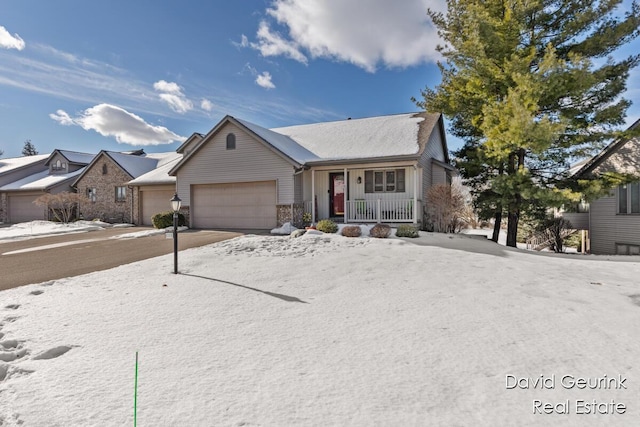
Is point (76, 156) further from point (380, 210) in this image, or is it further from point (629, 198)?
point (629, 198)

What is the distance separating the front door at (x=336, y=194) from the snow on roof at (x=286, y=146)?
4.31 ft

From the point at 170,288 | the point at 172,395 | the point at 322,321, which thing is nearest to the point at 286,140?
the point at 170,288

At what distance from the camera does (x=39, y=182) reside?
25.5 m

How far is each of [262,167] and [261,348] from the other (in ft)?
39.2

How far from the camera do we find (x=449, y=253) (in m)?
8.48

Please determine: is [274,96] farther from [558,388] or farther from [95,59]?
[558,388]

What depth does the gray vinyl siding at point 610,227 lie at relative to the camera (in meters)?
12.3

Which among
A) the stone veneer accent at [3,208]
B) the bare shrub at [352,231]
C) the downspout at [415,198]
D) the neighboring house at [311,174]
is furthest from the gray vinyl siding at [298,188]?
the stone veneer accent at [3,208]

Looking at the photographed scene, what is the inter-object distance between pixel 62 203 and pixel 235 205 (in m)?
14.5

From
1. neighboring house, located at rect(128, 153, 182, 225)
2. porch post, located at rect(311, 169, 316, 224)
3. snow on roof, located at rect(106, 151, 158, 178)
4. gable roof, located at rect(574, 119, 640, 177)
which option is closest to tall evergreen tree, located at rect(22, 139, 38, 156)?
snow on roof, located at rect(106, 151, 158, 178)

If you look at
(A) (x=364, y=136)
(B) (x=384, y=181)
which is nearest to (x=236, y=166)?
(A) (x=364, y=136)

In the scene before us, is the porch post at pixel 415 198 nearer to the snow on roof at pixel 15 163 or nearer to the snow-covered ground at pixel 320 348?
the snow-covered ground at pixel 320 348

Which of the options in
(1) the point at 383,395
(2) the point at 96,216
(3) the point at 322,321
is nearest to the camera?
(1) the point at 383,395

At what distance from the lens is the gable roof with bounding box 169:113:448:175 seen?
1374 cm
